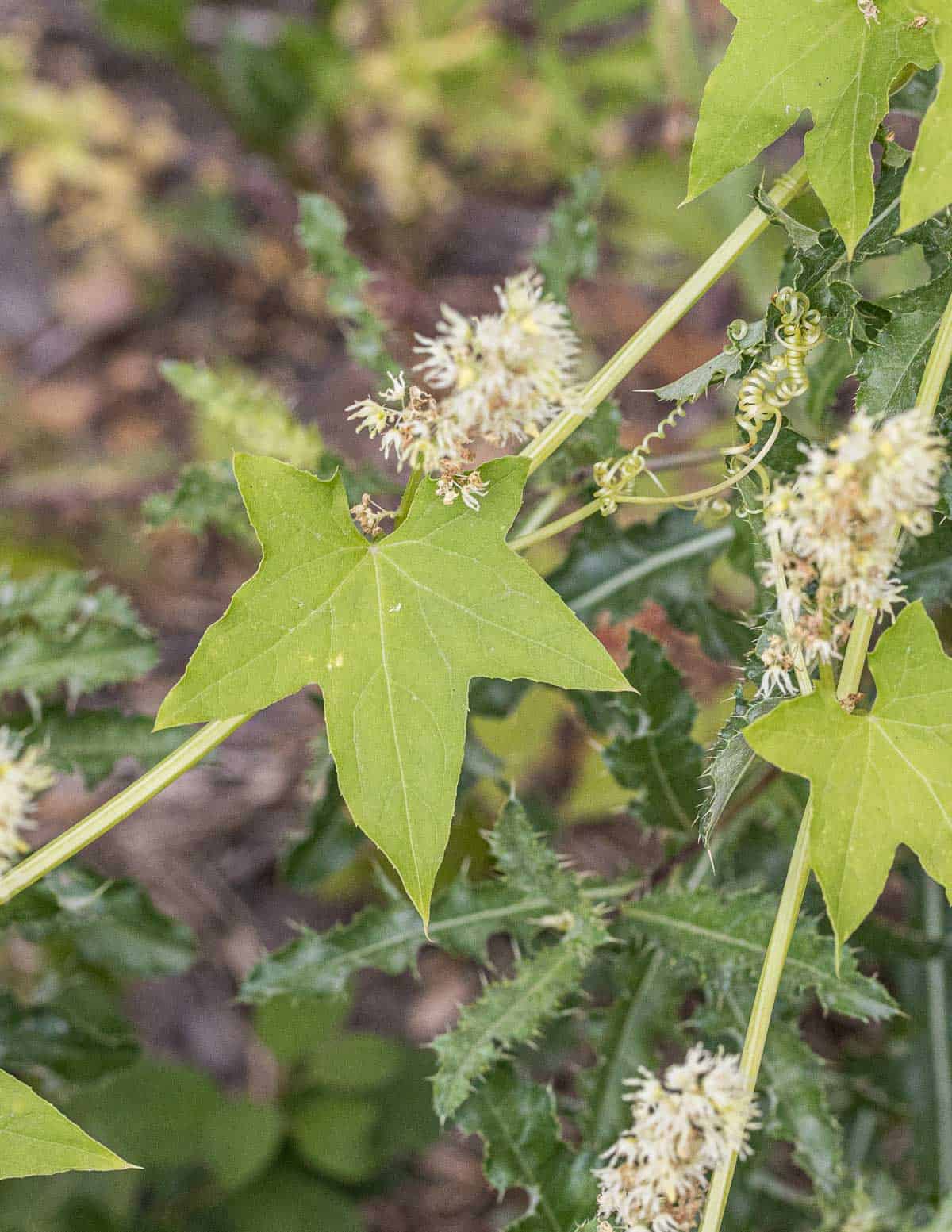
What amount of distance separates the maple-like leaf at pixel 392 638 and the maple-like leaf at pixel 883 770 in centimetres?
22

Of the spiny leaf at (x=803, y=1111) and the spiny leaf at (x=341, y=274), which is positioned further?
the spiny leaf at (x=341, y=274)

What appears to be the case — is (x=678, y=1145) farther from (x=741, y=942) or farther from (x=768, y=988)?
(x=741, y=942)

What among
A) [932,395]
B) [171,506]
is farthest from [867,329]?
[171,506]

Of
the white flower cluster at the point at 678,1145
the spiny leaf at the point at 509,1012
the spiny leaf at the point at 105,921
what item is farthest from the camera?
the spiny leaf at the point at 105,921

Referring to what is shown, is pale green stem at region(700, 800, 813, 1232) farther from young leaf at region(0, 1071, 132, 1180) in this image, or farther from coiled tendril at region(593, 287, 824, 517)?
young leaf at region(0, 1071, 132, 1180)

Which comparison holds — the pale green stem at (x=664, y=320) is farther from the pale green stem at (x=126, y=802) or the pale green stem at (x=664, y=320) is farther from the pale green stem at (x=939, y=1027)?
the pale green stem at (x=939, y=1027)

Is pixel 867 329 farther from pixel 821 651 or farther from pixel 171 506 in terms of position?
pixel 171 506

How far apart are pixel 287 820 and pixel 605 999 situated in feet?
4.24

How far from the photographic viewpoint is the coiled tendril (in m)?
1.08

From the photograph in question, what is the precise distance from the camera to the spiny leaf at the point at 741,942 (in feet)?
4.58

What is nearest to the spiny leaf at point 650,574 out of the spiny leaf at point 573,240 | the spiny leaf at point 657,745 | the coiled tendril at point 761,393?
the spiny leaf at point 657,745

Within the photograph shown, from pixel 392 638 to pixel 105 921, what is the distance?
111 centimetres

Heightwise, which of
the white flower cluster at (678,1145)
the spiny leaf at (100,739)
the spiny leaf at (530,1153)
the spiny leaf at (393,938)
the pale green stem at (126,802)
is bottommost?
the spiny leaf at (530,1153)

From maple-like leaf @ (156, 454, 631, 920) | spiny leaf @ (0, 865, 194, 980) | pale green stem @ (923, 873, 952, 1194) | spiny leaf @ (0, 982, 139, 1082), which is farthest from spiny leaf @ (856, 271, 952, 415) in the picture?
spiny leaf @ (0, 982, 139, 1082)
